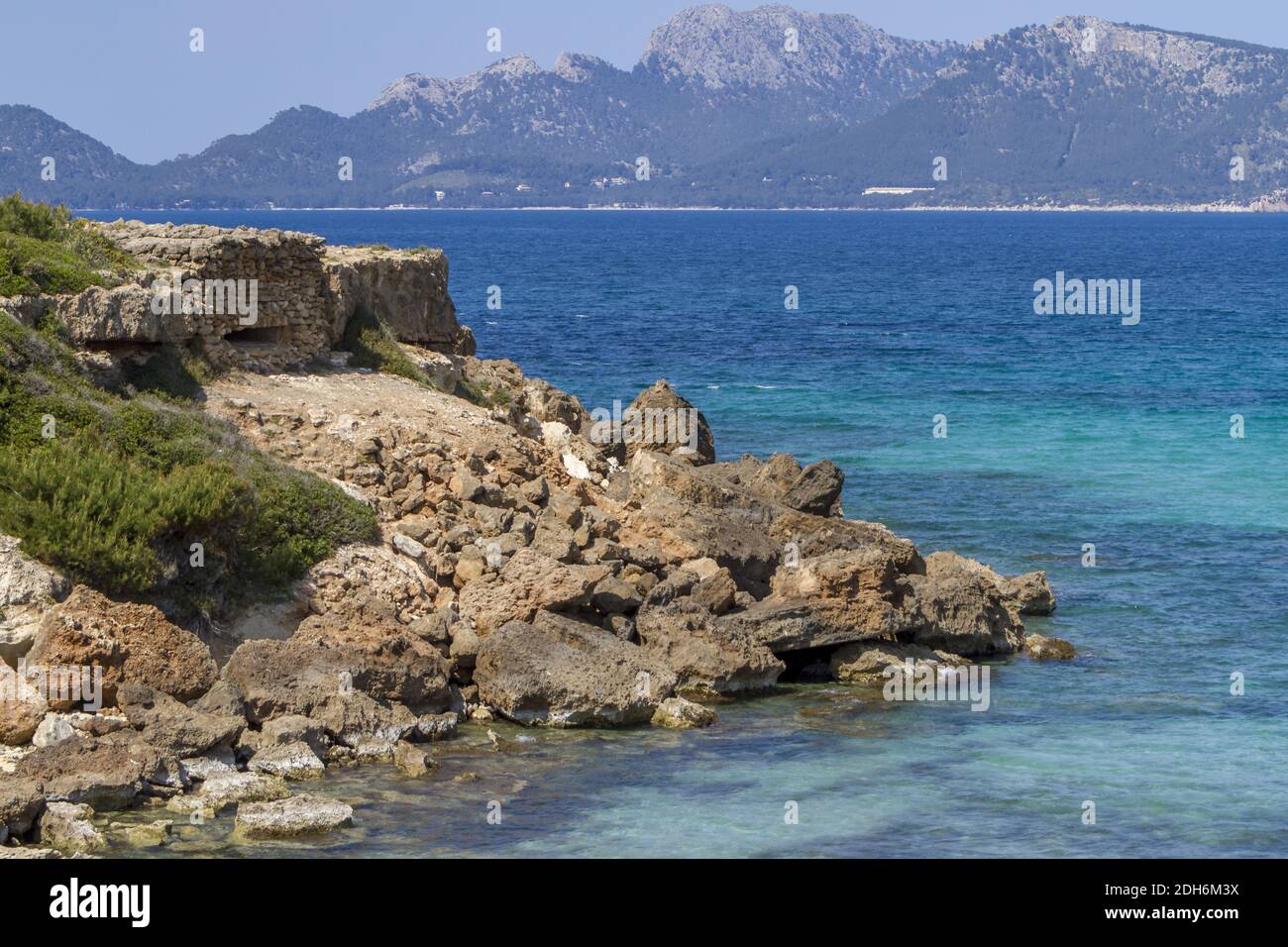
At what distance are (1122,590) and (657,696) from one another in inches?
399

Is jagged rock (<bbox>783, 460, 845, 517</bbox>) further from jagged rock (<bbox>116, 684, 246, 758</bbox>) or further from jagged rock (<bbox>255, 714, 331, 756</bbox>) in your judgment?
jagged rock (<bbox>116, 684, 246, 758</bbox>)

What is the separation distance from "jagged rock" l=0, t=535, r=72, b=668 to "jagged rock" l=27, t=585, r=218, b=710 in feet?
0.93

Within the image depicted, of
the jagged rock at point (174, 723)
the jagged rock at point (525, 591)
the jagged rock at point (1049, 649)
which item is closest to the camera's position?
the jagged rock at point (174, 723)

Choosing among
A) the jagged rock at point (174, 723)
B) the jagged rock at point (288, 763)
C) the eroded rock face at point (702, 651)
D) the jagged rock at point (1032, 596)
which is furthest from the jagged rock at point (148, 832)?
the jagged rock at point (1032, 596)

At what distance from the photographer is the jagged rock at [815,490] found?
2527 cm

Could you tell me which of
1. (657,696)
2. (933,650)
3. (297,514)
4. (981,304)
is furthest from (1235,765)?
(981,304)

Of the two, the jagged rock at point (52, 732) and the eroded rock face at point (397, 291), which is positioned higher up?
the eroded rock face at point (397, 291)

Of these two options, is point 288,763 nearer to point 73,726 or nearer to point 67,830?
point 73,726

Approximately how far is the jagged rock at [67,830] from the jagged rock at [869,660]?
9555 mm

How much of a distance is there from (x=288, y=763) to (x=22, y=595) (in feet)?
12.3

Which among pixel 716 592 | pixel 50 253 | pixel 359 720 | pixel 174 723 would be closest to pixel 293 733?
pixel 359 720

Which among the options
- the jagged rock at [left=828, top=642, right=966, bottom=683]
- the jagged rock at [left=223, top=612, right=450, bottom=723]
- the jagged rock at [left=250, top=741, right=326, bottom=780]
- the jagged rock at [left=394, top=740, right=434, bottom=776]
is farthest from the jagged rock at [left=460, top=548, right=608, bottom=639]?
the jagged rock at [left=250, top=741, right=326, bottom=780]

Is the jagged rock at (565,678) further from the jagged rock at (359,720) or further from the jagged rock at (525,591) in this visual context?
the jagged rock at (359,720)
